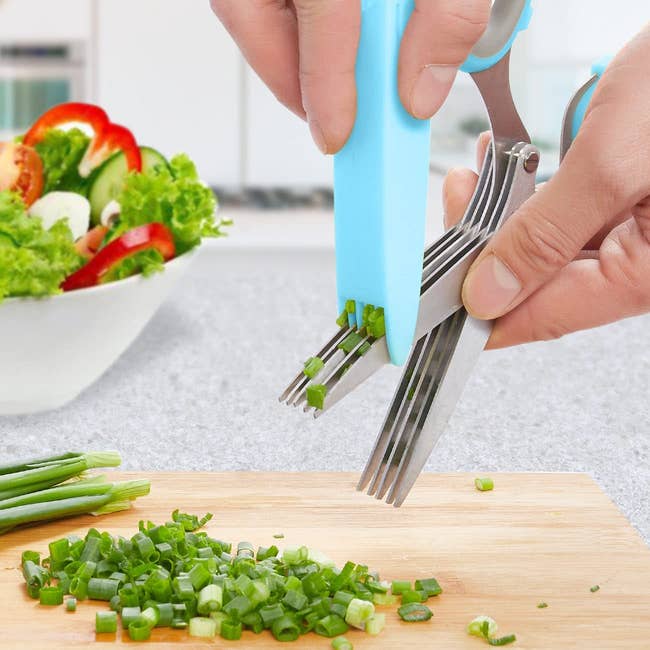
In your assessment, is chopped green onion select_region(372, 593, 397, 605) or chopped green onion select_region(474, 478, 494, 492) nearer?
chopped green onion select_region(372, 593, 397, 605)

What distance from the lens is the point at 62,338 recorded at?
1.42 m

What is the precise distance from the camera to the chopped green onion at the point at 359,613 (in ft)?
2.97

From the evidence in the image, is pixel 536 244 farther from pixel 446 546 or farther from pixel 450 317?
pixel 446 546

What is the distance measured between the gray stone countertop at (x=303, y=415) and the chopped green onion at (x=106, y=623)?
0.40 m

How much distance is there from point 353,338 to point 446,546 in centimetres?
28

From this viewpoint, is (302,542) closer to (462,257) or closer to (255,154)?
(462,257)

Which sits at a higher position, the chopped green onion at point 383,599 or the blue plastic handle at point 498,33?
the blue plastic handle at point 498,33

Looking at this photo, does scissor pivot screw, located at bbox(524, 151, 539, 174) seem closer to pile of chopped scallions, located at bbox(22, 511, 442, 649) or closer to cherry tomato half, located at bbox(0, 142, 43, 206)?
pile of chopped scallions, located at bbox(22, 511, 442, 649)

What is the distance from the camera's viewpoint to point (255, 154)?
4738 mm

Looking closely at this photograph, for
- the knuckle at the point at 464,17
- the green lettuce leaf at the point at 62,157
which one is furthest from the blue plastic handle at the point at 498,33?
the green lettuce leaf at the point at 62,157

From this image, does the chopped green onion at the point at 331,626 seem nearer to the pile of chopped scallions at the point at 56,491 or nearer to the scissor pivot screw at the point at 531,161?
the pile of chopped scallions at the point at 56,491

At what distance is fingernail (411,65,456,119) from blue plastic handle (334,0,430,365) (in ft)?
0.05

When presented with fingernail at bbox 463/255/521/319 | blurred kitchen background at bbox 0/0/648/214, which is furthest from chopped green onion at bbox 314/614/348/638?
blurred kitchen background at bbox 0/0/648/214

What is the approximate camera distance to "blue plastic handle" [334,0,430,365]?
0.82m
